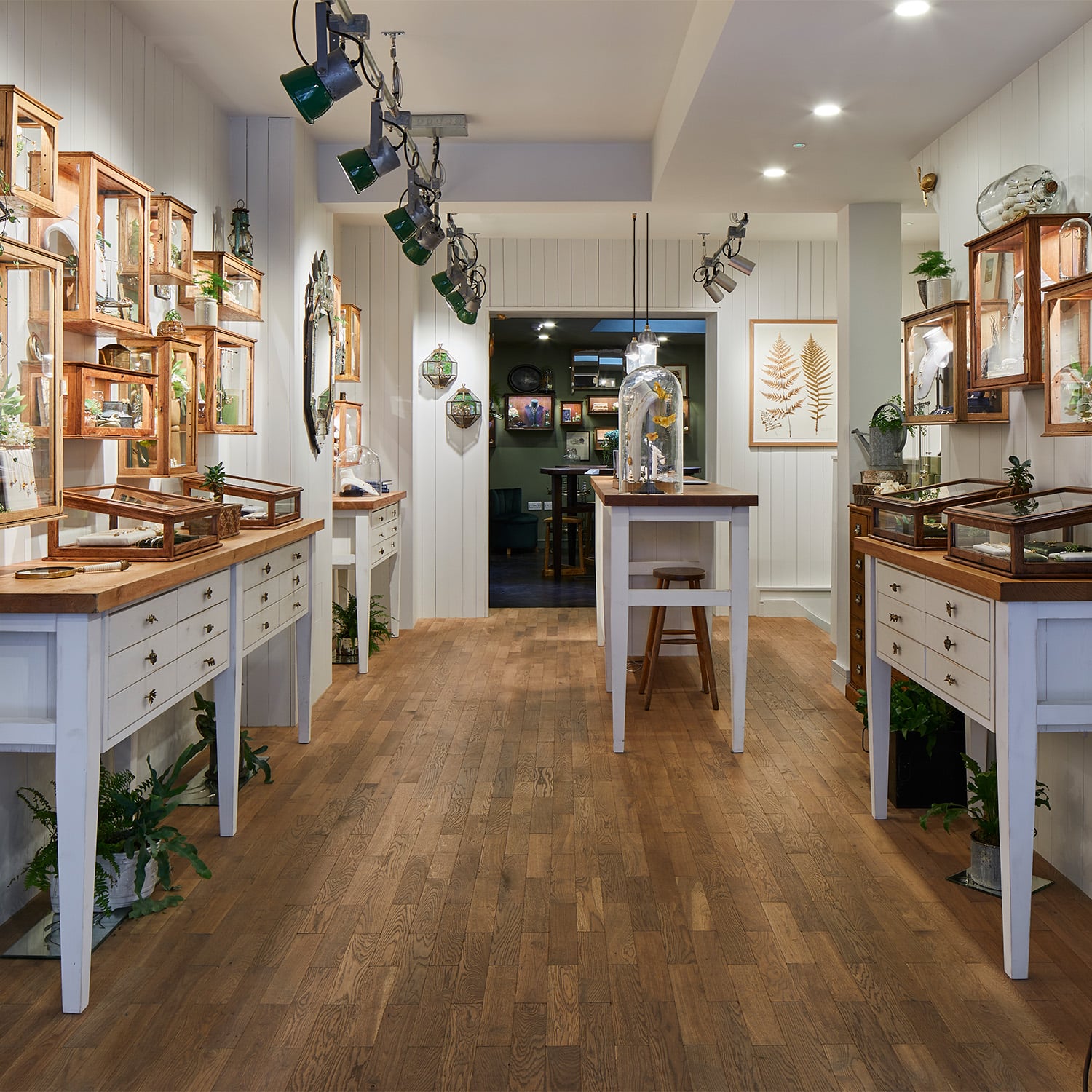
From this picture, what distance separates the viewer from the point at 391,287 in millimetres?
7059

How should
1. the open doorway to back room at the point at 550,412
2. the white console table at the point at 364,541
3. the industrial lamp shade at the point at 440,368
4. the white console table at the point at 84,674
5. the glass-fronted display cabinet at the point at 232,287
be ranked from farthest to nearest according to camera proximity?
1. the open doorway to back room at the point at 550,412
2. the industrial lamp shade at the point at 440,368
3. the white console table at the point at 364,541
4. the glass-fronted display cabinet at the point at 232,287
5. the white console table at the point at 84,674

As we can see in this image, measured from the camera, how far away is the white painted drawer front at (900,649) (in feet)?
9.52

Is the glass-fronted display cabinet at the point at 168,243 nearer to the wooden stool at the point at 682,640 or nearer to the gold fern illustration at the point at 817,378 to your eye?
the wooden stool at the point at 682,640

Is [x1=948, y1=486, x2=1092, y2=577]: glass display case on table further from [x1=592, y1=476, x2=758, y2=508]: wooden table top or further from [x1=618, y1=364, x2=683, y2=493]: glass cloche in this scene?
[x1=618, y1=364, x2=683, y2=493]: glass cloche

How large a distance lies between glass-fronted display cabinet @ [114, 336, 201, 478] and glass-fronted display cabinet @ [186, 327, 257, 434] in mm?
64

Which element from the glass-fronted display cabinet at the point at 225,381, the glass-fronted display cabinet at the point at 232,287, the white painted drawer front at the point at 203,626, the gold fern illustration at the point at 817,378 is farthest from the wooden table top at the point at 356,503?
the gold fern illustration at the point at 817,378

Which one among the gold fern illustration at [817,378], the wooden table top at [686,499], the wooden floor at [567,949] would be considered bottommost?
the wooden floor at [567,949]

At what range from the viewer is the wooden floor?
6.64 feet

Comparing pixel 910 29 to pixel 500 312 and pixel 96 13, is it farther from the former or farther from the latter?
pixel 500 312

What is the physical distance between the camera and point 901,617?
306cm

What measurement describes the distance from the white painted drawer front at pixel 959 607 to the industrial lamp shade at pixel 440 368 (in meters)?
5.16

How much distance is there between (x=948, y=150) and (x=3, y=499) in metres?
3.61

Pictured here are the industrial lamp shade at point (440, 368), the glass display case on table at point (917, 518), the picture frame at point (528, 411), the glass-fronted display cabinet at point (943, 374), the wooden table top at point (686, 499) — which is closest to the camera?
the glass display case on table at point (917, 518)

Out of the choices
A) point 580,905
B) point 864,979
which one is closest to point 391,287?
point 580,905
